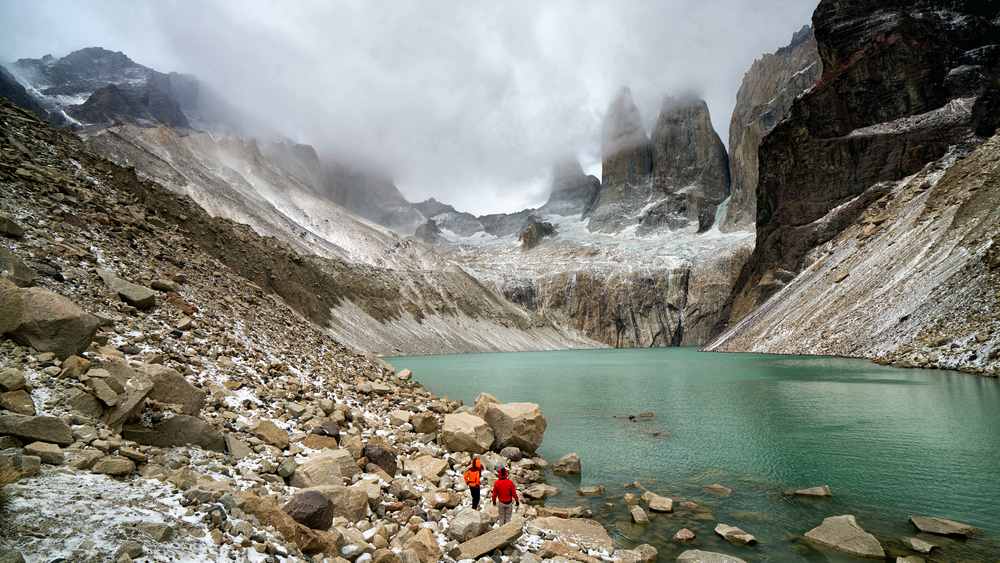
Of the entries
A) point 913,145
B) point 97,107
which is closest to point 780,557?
point 913,145

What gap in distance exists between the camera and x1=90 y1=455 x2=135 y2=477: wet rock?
6195mm

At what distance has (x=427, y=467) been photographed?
1355cm

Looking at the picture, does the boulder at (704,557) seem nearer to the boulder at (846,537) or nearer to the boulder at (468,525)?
the boulder at (846,537)

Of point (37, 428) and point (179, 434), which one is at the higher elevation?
point (37, 428)

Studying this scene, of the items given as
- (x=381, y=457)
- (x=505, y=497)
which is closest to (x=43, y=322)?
(x=381, y=457)

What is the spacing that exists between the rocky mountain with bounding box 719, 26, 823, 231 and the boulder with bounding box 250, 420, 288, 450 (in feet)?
530

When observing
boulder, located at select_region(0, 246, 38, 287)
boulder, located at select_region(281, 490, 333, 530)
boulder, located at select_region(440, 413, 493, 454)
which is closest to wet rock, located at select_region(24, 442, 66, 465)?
boulder, located at select_region(281, 490, 333, 530)

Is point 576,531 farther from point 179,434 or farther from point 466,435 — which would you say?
point 179,434

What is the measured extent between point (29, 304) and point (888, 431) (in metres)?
26.2

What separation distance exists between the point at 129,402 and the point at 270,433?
10.8 feet

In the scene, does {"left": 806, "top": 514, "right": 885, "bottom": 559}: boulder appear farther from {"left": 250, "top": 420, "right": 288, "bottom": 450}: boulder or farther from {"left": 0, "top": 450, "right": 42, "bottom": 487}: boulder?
{"left": 0, "top": 450, "right": 42, "bottom": 487}: boulder

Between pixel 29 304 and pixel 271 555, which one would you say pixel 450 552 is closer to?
pixel 271 555

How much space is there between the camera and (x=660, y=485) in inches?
592

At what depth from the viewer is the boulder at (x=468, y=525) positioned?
31.3ft
